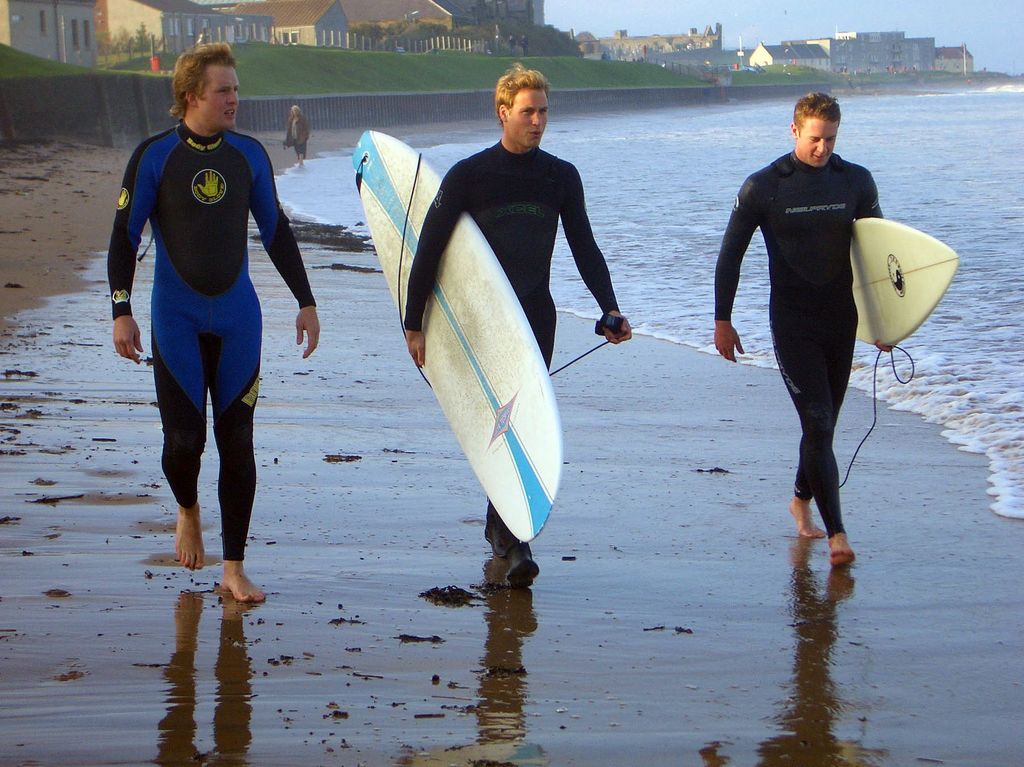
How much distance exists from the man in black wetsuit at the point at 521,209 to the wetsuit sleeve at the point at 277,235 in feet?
1.40

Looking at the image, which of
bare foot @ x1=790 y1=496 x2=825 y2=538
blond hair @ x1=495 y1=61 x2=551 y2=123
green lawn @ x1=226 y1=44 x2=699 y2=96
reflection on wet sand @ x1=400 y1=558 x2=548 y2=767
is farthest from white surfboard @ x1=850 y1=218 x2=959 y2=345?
green lawn @ x1=226 y1=44 x2=699 y2=96

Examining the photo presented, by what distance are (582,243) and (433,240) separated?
469 mm

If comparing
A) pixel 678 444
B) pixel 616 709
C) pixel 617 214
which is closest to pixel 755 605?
pixel 616 709

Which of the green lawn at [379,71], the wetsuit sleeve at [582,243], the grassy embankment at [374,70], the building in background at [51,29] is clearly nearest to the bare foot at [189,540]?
the wetsuit sleeve at [582,243]

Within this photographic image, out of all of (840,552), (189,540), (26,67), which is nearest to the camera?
(189,540)

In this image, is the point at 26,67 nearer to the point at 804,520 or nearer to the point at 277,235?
the point at 277,235

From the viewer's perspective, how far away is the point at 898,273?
4.46m

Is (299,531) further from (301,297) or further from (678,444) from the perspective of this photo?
(678,444)

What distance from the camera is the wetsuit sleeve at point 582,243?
404cm

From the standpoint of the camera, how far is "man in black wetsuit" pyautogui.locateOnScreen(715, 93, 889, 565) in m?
4.18

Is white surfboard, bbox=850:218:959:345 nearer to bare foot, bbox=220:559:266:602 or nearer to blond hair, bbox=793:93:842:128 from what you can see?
blond hair, bbox=793:93:842:128

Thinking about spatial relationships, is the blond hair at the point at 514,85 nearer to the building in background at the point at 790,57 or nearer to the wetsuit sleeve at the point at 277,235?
the wetsuit sleeve at the point at 277,235

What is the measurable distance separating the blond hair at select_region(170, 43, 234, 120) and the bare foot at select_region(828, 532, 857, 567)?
2.26m

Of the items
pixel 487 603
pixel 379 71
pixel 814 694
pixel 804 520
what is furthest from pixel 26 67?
pixel 379 71
